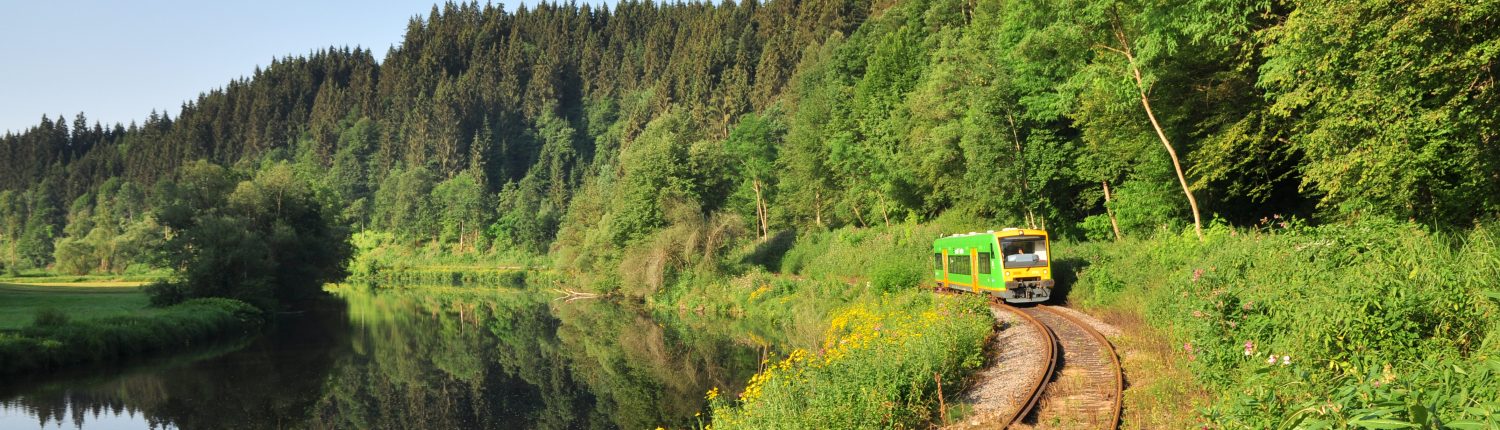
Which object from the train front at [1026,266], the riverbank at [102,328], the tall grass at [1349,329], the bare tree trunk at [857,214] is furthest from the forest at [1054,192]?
the riverbank at [102,328]

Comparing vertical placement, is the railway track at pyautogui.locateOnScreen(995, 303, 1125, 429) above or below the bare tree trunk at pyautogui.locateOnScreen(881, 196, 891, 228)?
below

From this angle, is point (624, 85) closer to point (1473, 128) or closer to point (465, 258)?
point (465, 258)

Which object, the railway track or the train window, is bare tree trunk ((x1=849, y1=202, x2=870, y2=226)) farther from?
the railway track

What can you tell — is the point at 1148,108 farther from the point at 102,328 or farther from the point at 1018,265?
the point at 102,328

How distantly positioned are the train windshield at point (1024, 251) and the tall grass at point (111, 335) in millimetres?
32247

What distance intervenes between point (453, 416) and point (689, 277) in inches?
941

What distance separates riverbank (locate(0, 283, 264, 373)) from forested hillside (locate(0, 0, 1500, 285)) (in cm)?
766

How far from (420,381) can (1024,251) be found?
2001 cm

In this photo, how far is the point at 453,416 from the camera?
22516 millimetres

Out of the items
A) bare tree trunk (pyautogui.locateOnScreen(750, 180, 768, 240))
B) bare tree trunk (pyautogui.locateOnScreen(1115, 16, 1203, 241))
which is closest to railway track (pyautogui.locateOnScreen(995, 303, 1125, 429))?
bare tree trunk (pyautogui.locateOnScreen(1115, 16, 1203, 241))

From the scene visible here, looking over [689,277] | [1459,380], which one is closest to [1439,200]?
[1459,380]

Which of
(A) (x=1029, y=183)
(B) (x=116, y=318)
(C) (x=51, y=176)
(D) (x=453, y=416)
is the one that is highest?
(C) (x=51, y=176)

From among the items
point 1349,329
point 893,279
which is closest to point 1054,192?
point 893,279

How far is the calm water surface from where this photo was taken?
72.4 feet
